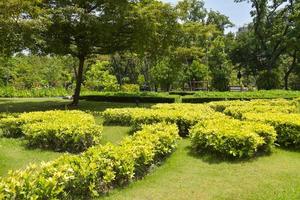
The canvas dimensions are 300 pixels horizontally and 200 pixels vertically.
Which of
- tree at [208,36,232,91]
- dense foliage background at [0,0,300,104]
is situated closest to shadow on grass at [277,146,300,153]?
dense foliage background at [0,0,300,104]

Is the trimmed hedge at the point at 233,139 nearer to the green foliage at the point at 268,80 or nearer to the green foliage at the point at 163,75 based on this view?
the green foliage at the point at 268,80

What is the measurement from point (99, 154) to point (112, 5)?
41.3 ft

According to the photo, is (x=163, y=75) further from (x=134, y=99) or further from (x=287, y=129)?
(x=287, y=129)

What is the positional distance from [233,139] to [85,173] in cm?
348

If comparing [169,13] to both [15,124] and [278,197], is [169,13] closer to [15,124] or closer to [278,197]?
[15,124]

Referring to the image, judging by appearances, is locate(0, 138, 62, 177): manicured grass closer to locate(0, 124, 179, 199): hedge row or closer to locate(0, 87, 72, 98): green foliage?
locate(0, 124, 179, 199): hedge row

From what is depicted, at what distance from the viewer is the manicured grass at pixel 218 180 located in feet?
19.7

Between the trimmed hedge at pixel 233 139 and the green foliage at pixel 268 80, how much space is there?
2824 centimetres

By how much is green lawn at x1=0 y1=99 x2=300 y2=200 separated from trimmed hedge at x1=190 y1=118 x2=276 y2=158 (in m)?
0.23

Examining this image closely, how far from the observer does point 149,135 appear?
321 inches

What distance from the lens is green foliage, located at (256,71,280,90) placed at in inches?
1420

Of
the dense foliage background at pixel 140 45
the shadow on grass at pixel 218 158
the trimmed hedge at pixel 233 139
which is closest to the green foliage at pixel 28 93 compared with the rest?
the dense foliage background at pixel 140 45

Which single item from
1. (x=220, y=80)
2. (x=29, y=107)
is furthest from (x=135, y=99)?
(x=220, y=80)

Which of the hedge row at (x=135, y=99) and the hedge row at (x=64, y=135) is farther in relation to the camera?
the hedge row at (x=135, y=99)
